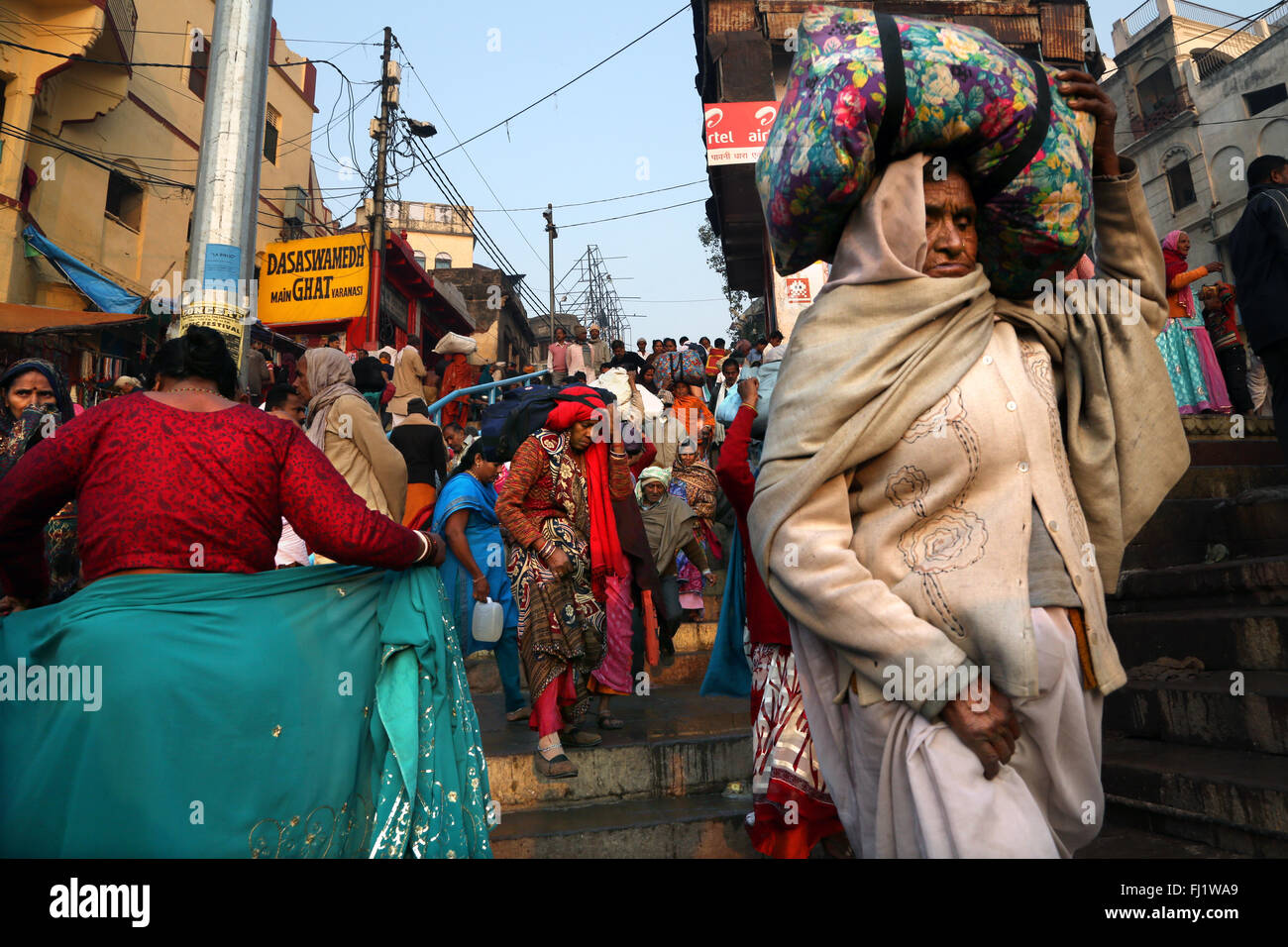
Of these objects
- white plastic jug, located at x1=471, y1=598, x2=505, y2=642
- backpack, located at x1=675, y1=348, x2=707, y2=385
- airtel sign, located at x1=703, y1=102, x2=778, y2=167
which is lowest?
white plastic jug, located at x1=471, y1=598, x2=505, y2=642

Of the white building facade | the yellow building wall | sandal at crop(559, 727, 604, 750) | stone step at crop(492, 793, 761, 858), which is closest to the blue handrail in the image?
sandal at crop(559, 727, 604, 750)

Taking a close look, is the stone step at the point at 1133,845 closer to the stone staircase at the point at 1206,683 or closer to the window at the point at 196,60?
the stone staircase at the point at 1206,683

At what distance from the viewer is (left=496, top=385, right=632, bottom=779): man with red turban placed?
4875 mm

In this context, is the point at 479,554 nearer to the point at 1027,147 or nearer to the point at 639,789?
the point at 639,789

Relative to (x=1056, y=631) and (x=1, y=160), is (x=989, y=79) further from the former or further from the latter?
(x=1, y=160)

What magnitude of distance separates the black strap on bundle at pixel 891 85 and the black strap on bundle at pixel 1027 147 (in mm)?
261

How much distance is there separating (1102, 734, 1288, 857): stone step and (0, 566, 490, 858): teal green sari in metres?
2.87

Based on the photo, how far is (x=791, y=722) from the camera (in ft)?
10.8

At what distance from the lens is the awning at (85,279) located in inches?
570

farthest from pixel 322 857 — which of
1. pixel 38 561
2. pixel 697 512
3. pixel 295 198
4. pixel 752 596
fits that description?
pixel 295 198

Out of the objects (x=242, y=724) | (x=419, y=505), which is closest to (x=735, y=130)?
(x=419, y=505)

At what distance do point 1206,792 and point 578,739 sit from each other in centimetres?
321

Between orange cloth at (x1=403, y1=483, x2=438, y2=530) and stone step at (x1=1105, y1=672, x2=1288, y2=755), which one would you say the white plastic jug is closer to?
orange cloth at (x1=403, y1=483, x2=438, y2=530)

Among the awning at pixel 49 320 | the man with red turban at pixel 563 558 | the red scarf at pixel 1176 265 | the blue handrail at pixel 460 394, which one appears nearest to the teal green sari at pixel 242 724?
the man with red turban at pixel 563 558
